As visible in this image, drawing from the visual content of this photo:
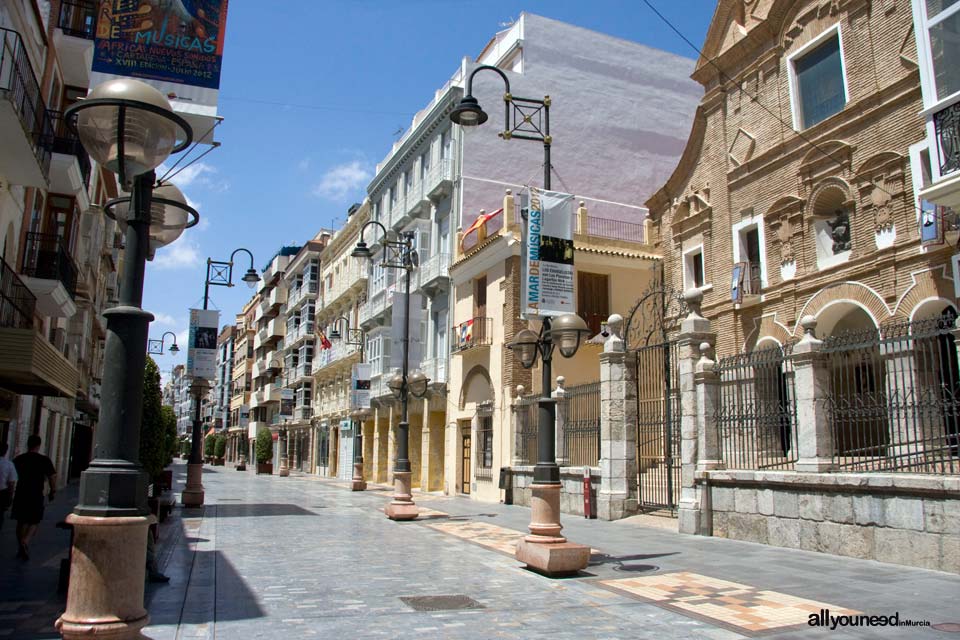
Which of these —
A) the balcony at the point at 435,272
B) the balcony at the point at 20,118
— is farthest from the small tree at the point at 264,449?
the balcony at the point at 20,118

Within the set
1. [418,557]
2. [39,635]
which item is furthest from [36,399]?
[39,635]

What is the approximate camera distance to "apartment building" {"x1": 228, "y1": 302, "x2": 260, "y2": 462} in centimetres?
7600

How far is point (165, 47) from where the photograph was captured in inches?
334

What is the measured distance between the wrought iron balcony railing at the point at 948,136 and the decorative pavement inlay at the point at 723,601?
712 centimetres

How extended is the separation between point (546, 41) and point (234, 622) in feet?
94.6

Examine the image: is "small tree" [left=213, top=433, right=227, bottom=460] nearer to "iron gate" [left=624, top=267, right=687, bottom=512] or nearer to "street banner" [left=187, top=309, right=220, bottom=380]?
"street banner" [left=187, top=309, right=220, bottom=380]

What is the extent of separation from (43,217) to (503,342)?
13.6 meters

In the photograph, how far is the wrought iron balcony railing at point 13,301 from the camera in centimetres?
1259

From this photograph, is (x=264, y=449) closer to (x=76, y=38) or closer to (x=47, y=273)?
(x=47, y=273)

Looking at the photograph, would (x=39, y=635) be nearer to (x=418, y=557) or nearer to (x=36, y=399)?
(x=418, y=557)

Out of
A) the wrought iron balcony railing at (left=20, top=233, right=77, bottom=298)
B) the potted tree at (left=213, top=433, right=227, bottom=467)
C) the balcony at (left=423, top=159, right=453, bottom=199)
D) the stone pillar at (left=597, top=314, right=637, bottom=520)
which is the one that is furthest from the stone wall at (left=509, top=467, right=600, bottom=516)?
the potted tree at (left=213, top=433, right=227, bottom=467)

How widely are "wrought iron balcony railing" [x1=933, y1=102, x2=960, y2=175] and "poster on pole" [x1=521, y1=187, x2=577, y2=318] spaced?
5624 millimetres

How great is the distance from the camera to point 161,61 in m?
8.50

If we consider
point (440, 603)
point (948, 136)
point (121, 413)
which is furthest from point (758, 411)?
point (121, 413)
